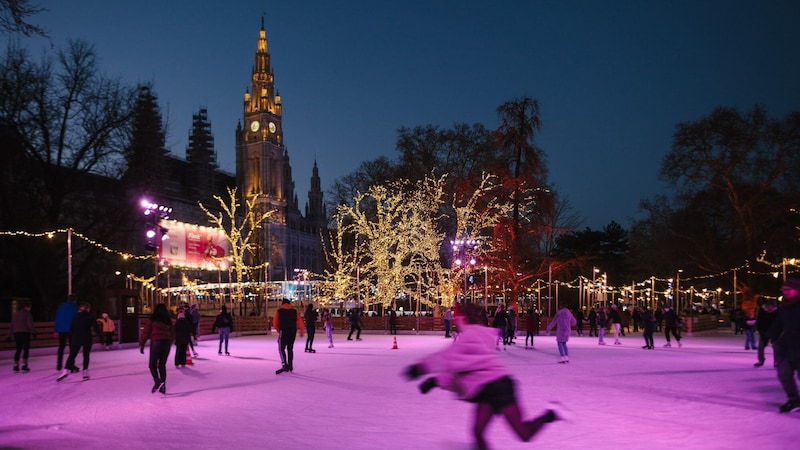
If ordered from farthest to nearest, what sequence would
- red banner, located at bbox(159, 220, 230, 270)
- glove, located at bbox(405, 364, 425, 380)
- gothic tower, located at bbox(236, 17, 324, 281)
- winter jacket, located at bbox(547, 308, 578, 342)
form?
gothic tower, located at bbox(236, 17, 324, 281)
red banner, located at bbox(159, 220, 230, 270)
winter jacket, located at bbox(547, 308, 578, 342)
glove, located at bbox(405, 364, 425, 380)

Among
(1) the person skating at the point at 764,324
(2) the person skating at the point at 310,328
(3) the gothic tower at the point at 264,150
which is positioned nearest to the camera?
(1) the person skating at the point at 764,324

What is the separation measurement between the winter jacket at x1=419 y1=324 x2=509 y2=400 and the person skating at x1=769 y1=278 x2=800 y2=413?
500cm

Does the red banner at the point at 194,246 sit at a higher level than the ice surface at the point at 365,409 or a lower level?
higher

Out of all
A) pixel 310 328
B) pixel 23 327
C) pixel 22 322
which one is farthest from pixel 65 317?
pixel 310 328

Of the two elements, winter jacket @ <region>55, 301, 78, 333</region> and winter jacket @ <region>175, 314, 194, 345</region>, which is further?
winter jacket @ <region>175, 314, 194, 345</region>

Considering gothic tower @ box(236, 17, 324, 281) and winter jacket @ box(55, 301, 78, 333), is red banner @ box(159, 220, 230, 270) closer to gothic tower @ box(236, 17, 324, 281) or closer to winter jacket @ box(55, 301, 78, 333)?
winter jacket @ box(55, 301, 78, 333)

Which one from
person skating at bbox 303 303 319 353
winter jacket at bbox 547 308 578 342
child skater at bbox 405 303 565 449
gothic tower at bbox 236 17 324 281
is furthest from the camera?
gothic tower at bbox 236 17 324 281

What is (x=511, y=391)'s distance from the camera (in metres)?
5.88

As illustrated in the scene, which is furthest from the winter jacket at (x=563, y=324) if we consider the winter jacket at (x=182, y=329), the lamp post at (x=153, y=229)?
the lamp post at (x=153, y=229)

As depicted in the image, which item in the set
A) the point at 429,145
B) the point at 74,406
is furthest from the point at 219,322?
the point at 429,145

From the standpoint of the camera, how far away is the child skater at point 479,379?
585cm

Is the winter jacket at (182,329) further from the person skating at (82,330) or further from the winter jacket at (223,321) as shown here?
the winter jacket at (223,321)

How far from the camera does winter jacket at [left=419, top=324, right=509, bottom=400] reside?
5.90 metres

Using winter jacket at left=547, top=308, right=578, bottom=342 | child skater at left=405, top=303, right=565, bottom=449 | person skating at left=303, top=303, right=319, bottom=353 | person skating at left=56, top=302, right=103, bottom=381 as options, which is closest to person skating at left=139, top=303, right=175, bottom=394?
person skating at left=56, top=302, right=103, bottom=381
